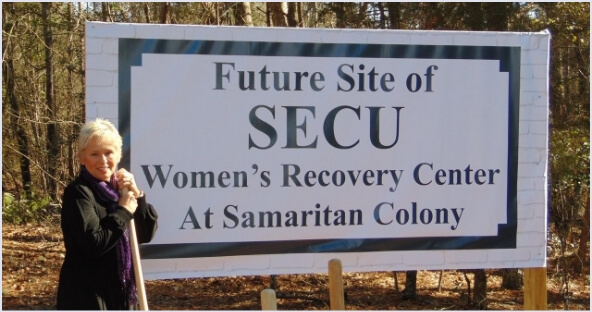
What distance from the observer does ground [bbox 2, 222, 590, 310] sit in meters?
7.82

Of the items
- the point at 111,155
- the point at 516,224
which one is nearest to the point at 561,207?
the point at 516,224

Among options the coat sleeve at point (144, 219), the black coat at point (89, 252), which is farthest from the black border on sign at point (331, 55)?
the black coat at point (89, 252)

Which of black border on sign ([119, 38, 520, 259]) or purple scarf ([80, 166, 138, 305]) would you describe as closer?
purple scarf ([80, 166, 138, 305])

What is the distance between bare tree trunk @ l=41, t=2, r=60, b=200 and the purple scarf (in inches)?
218

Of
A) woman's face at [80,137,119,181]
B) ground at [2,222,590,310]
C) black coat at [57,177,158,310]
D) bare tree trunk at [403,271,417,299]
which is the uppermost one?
woman's face at [80,137,119,181]

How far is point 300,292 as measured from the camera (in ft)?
27.2

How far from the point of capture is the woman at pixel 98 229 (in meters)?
3.00

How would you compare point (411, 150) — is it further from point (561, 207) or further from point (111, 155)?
point (561, 207)

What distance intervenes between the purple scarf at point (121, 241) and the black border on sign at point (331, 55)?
684 mm

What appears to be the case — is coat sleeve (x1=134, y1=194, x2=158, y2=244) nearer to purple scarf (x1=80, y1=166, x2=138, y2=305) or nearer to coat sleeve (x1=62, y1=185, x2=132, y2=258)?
purple scarf (x1=80, y1=166, x2=138, y2=305)

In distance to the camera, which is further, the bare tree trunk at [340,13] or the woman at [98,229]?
the bare tree trunk at [340,13]

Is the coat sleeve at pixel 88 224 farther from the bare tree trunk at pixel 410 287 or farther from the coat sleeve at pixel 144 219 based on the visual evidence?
the bare tree trunk at pixel 410 287

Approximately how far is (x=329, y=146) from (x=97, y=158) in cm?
142

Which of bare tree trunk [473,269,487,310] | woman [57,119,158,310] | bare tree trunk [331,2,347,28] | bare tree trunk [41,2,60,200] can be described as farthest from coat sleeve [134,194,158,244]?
bare tree trunk [331,2,347,28]
